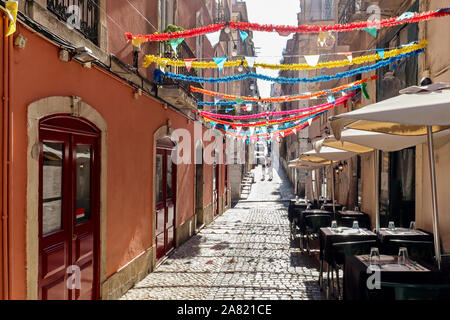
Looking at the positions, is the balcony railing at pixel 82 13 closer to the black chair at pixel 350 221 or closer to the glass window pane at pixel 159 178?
the glass window pane at pixel 159 178

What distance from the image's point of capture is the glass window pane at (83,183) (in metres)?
5.11

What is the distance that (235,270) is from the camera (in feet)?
26.2

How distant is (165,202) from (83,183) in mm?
4230

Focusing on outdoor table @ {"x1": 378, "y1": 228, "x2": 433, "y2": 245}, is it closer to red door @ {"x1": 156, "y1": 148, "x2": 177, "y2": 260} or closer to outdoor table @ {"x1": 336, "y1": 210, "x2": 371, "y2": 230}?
outdoor table @ {"x1": 336, "y1": 210, "x2": 371, "y2": 230}

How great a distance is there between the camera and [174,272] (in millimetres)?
7945

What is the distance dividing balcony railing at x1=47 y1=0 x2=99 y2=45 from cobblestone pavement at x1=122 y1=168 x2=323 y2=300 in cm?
422

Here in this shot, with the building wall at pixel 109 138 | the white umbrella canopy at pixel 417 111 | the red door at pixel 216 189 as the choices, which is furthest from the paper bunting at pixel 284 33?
the red door at pixel 216 189

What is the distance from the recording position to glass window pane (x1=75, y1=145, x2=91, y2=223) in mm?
5113

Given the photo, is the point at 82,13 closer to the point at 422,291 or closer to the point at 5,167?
the point at 5,167

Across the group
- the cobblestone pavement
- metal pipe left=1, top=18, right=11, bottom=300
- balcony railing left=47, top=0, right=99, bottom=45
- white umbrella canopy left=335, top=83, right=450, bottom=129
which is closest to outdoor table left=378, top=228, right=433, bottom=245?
the cobblestone pavement

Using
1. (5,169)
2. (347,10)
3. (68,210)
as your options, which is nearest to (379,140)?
(68,210)
